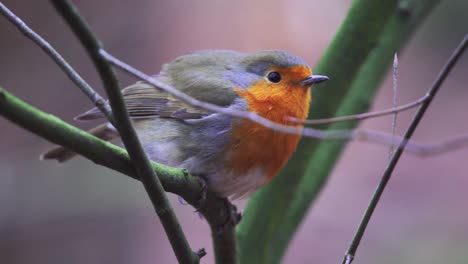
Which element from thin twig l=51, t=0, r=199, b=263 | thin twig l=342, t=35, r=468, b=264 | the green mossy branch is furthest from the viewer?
the green mossy branch

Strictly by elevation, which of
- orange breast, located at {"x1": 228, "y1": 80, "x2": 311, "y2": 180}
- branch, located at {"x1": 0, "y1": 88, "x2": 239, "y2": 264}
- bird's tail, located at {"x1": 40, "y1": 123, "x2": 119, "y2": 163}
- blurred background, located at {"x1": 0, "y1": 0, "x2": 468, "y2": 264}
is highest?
blurred background, located at {"x1": 0, "y1": 0, "x2": 468, "y2": 264}

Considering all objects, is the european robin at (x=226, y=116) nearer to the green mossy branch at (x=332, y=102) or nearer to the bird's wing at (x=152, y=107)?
the bird's wing at (x=152, y=107)

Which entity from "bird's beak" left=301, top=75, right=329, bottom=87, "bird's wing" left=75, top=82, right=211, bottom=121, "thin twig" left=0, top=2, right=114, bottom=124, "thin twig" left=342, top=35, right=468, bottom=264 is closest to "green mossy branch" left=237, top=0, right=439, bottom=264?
"bird's beak" left=301, top=75, right=329, bottom=87

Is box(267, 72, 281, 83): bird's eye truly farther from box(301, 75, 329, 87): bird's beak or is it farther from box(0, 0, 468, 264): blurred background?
box(0, 0, 468, 264): blurred background

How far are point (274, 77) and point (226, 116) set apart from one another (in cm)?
35

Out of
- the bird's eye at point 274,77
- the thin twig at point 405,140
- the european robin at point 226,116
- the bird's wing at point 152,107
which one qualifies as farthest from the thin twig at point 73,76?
the bird's eye at point 274,77

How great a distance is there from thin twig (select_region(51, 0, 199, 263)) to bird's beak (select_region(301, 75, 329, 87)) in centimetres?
105

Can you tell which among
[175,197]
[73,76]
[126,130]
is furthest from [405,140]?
[175,197]

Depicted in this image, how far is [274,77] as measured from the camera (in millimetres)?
2812

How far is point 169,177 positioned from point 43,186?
275 cm

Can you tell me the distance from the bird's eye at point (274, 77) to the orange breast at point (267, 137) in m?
0.07

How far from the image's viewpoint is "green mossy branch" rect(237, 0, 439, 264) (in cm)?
269

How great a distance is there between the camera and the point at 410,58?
6.25 m

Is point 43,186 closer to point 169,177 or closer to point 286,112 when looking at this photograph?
point 286,112
